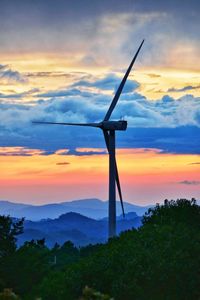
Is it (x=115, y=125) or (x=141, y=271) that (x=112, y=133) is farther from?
(x=141, y=271)

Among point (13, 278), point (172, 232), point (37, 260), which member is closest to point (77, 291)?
point (172, 232)

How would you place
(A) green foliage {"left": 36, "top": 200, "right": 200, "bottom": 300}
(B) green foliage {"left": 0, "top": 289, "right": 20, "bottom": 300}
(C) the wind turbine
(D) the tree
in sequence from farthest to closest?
(D) the tree → (C) the wind turbine → (A) green foliage {"left": 36, "top": 200, "right": 200, "bottom": 300} → (B) green foliage {"left": 0, "top": 289, "right": 20, "bottom": 300}

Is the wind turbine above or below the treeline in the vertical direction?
above

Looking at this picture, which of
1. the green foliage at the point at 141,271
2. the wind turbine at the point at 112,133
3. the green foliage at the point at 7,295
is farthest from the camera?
the wind turbine at the point at 112,133

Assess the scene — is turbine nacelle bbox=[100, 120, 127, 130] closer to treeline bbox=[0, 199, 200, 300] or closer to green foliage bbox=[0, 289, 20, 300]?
treeline bbox=[0, 199, 200, 300]

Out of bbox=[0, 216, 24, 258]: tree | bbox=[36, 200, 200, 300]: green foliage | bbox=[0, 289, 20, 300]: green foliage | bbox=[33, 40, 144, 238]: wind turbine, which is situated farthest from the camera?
bbox=[0, 216, 24, 258]: tree

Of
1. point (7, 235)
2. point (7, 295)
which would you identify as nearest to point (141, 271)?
point (7, 235)

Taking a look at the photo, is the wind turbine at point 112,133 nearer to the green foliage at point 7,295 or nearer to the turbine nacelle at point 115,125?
the turbine nacelle at point 115,125

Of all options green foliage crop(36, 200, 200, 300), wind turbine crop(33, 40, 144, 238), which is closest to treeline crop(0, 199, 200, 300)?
green foliage crop(36, 200, 200, 300)

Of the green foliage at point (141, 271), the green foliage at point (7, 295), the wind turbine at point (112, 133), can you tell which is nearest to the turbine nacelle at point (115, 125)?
the wind turbine at point (112, 133)
